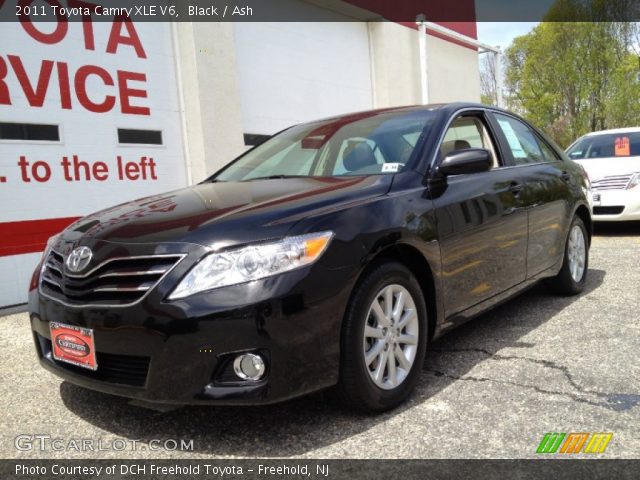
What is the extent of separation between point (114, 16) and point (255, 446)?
6.26 metres

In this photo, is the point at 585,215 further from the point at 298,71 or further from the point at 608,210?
the point at 298,71

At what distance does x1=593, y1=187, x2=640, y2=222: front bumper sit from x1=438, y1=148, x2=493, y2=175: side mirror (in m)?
5.63

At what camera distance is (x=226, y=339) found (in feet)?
7.52

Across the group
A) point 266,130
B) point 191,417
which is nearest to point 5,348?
point 191,417

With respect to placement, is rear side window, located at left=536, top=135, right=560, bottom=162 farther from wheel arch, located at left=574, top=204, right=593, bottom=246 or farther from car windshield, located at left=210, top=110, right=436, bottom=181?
car windshield, located at left=210, top=110, right=436, bottom=181

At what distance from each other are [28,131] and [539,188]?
507 cm

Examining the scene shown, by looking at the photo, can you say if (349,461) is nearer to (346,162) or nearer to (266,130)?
(346,162)

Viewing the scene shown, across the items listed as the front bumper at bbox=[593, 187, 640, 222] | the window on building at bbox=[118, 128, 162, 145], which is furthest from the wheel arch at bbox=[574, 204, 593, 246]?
the window on building at bbox=[118, 128, 162, 145]

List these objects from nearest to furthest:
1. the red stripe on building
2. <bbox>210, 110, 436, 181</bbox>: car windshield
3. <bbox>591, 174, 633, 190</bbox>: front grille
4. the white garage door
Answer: <bbox>210, 110, 436, 181</bbox>: car windshield < the red stripe on building < <bbox>591, 174, 633, 190</bbox>: front grille < the white garage door

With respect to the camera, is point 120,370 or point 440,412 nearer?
point 120,370

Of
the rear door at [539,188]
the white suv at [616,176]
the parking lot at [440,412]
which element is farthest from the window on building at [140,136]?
the white suv at [616,176]

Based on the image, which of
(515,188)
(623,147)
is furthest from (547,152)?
(623,147)
